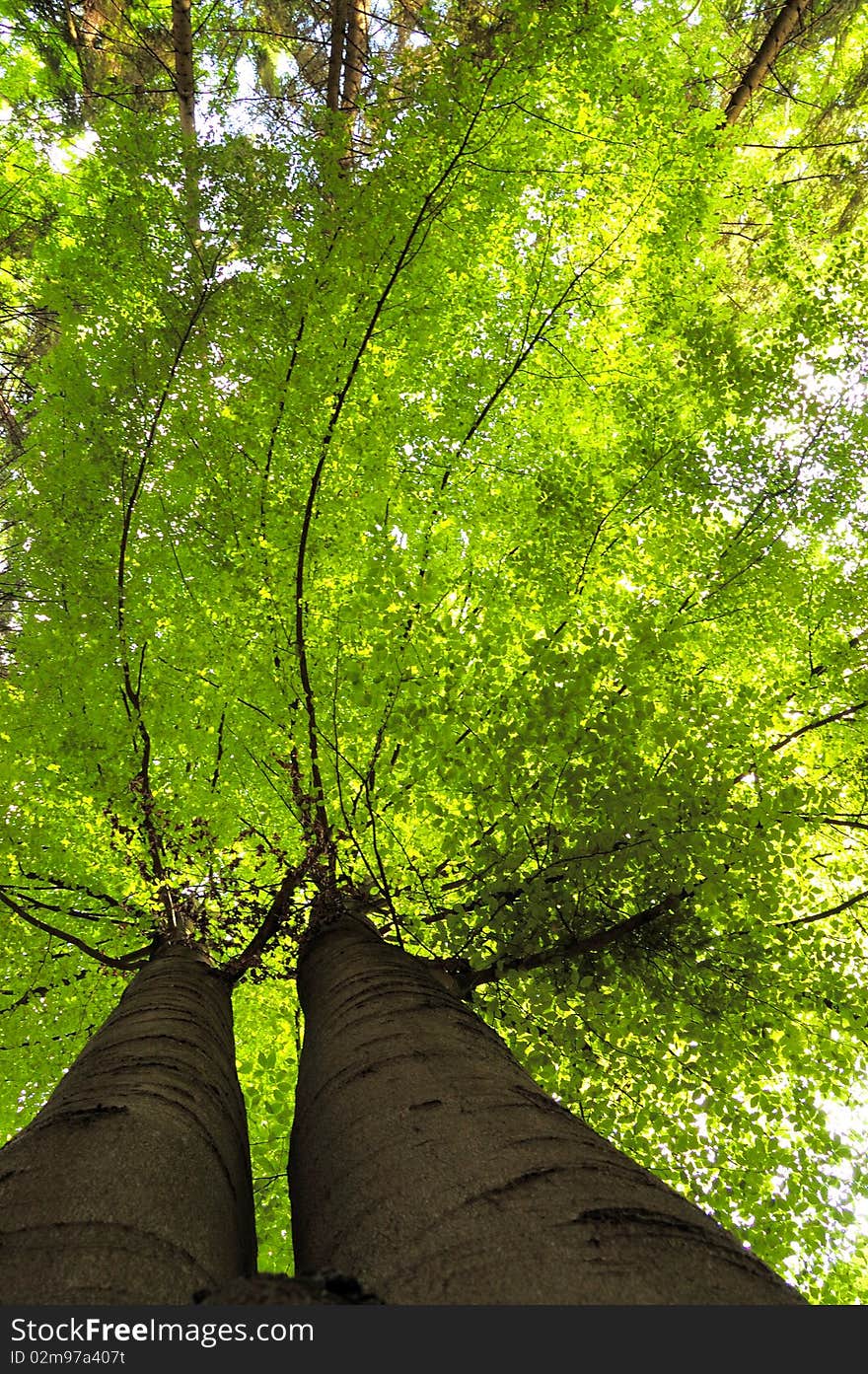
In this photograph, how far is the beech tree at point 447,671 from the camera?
263cm

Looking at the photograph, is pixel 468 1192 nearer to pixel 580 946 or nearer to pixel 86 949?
pixel 580 946

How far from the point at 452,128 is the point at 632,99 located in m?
2.23

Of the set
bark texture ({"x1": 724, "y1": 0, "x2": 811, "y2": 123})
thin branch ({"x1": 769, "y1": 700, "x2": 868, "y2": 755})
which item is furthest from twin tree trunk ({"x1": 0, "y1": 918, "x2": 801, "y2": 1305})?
bark texture ({"x1": 724, "y1": 0, "x2": 811, "y2": 123})

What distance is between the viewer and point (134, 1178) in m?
1.48

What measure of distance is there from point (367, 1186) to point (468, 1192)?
30cm

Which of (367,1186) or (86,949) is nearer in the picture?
(367,1186)

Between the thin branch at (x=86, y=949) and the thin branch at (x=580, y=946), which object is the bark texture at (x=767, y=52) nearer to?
the thin branch at (x=580, y=946)

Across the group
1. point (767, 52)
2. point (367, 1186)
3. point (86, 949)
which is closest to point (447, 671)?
point (367, 1186)

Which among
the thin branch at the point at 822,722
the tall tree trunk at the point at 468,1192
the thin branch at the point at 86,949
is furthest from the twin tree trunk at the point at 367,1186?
the thin branch at the point at 822,722

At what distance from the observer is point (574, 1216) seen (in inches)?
45.9

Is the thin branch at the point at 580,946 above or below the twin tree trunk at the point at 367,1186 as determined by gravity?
above

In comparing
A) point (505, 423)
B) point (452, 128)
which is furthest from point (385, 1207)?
point (452, 128)

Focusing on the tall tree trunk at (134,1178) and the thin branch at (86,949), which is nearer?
the tall tree trunk at (134,1178)

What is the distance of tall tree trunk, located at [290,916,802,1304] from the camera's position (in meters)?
1.04
